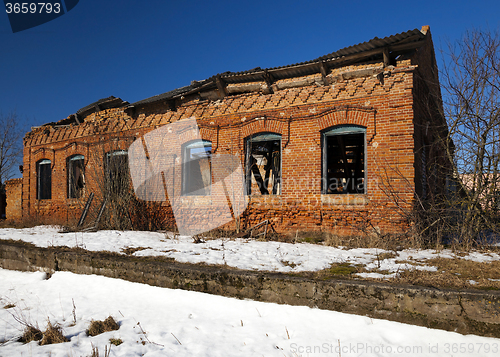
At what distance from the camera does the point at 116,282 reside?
499 cm

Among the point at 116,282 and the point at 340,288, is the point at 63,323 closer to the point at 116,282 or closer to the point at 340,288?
the point at 116,282

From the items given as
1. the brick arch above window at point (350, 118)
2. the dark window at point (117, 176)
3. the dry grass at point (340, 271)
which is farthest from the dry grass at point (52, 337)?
the brick arch above window at point (350, 118)

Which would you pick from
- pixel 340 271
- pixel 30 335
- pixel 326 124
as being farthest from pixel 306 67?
pixel 30 335

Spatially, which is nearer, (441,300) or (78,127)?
(441,300)

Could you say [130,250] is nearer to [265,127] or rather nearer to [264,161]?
Answer: [265,127]

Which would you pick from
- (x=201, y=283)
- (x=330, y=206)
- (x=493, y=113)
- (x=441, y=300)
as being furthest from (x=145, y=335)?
(x=493, y=113)

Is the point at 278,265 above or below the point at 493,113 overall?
below

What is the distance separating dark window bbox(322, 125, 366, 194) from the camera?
871 centimetres

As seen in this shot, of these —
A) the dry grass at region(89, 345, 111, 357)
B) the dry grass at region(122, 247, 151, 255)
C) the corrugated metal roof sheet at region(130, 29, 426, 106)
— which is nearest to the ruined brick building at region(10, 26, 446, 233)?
the corrugated metal roof sheet at region(130, 29, 426, 106)

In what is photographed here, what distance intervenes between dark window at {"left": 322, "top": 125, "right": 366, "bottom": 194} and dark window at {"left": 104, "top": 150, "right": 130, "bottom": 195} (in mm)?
6292

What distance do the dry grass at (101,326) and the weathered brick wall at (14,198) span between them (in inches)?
604

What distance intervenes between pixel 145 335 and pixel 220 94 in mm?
8254

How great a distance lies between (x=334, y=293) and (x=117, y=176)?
8.44 meters

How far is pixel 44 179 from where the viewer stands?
14.9 meters
